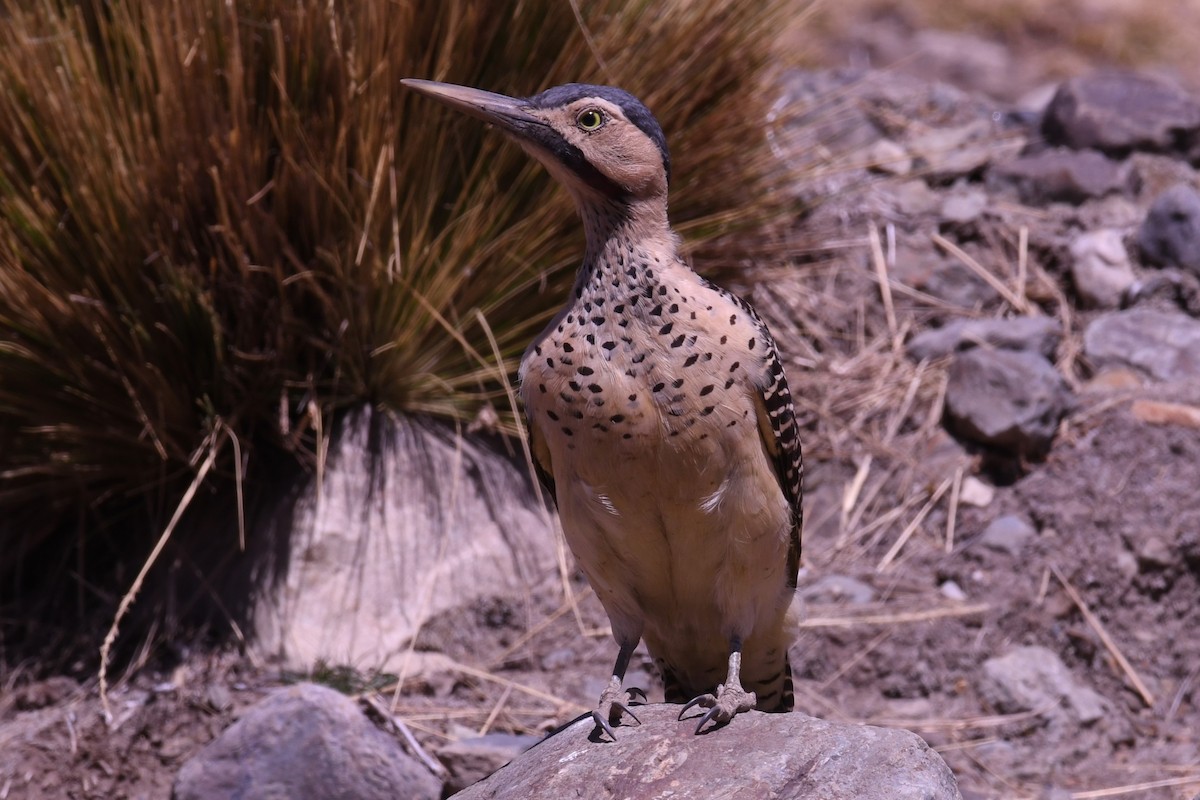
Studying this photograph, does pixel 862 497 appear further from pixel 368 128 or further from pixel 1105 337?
pixel 368 128

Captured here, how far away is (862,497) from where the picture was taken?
6324 mm

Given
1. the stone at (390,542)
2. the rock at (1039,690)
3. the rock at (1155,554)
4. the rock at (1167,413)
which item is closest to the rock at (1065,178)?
the rock at (1167,413)

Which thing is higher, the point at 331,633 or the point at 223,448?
the point at 223,448

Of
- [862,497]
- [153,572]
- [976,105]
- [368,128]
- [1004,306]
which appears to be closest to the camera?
[368,128]

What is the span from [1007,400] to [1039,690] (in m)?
1.37

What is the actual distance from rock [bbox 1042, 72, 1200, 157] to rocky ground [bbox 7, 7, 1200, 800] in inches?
0.6

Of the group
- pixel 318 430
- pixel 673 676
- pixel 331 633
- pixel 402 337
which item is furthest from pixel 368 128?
pixel 673 676

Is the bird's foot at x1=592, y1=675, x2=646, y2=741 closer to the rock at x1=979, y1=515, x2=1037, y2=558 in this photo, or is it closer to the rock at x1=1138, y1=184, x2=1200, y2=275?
the rock at x1=979, y1=515, x2=1037, y2=558

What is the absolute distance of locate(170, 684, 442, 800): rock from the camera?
4605 millimetres

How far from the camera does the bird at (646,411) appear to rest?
370 cm

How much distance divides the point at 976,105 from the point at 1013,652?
4062 millimetres

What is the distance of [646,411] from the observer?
367cm

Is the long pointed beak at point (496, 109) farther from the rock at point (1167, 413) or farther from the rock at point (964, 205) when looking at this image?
the rock at point (964, 205)

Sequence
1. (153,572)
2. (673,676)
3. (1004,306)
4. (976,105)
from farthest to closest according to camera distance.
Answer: (976,105) < (1004,306) < (153,572) < (673,676)
